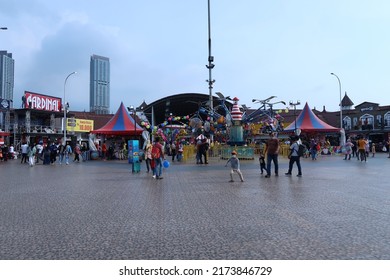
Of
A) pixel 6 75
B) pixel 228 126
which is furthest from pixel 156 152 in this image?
pixel 6 75

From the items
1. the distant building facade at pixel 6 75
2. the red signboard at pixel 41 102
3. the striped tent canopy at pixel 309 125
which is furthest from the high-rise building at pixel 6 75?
the striped tent canopy at pixel 309 125

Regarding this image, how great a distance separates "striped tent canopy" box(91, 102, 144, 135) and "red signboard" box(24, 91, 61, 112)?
58.4ft

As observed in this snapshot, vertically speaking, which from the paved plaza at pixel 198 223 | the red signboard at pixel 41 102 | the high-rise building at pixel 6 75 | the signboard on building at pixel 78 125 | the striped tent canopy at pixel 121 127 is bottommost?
the paved plaza at pixel 198 223

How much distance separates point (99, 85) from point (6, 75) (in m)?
44.1

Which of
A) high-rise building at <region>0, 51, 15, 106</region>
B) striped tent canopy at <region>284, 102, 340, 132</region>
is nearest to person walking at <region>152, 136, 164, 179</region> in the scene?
striped tent canopy at <region>284, 102, 340, 132</region>

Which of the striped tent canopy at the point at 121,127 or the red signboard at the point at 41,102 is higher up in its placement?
the red signboard at the point at 41,102

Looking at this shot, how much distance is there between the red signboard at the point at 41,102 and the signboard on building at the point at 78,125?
2358 mm


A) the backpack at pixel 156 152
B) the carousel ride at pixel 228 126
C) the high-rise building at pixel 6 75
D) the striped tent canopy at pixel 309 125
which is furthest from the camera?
the high-rise building at pixel 6 75

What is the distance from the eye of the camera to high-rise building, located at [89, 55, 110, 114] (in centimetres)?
9562

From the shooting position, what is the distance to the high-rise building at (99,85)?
95625mm

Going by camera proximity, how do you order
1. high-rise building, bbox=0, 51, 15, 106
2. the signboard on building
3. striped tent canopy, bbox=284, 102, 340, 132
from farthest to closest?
1. high-rise building, bbox=0, 51, 15, 106
2. the signboard on building
3. striped tent canopy, bbox=284, 102, 340, 132

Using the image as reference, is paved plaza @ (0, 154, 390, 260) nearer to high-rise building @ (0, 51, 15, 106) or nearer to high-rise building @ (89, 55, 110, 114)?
high-rise building @ (0, 51, 15, 106)

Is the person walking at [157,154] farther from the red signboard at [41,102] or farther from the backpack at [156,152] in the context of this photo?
the red signboard at [41,102]
